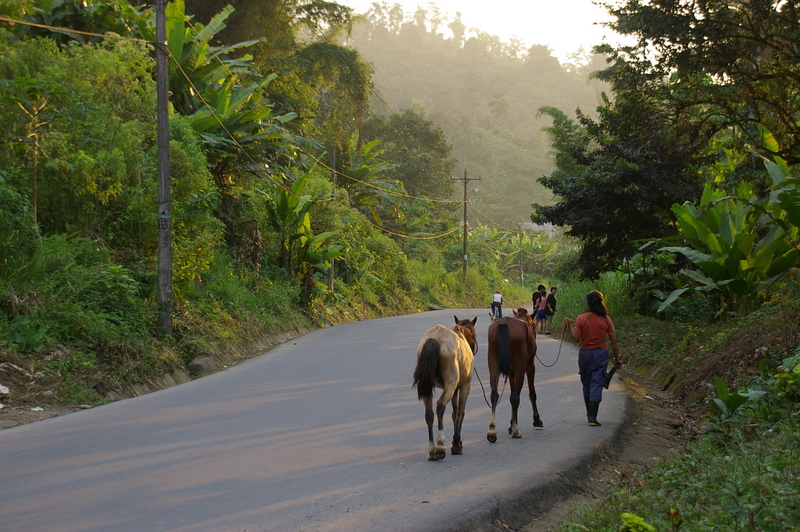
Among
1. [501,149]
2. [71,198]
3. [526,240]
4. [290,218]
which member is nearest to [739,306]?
[71,198]

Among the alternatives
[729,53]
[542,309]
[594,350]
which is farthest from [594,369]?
[542,309]

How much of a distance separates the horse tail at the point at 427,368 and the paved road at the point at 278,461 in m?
0.71

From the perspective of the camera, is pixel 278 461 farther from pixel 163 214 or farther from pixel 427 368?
pixel 163 214

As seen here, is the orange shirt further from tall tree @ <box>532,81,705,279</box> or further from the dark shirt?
the dark shirt

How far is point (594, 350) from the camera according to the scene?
9945 mm

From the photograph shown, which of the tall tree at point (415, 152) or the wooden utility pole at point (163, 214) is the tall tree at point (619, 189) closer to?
the wooden utility pole at point (163, 214)

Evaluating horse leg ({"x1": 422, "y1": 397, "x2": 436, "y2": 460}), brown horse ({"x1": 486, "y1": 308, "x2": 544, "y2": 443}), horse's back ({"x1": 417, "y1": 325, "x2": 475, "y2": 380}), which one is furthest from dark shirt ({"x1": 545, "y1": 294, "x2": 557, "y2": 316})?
horse leg ({"x1": 422, "y1": 397, "x2": 436, "y2": 460})

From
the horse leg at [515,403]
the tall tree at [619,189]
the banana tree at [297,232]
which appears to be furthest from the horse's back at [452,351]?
the banana tree at [297,232]

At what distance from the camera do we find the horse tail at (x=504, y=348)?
9312 mm

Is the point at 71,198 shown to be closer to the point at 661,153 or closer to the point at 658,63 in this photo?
the point at 658,63

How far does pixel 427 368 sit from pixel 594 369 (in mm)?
2951

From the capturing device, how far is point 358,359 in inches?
658

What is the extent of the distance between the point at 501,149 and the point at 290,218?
7543 centimetres

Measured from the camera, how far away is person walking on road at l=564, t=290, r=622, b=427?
32.7 ft
